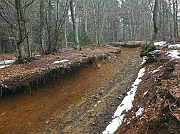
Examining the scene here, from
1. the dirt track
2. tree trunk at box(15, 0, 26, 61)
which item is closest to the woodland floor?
the dirt track

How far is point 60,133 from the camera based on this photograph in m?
7.02

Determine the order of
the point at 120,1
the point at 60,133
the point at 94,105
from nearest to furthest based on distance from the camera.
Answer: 1. the point at 60,133
2. the point at 94,105
3. the point at 120,1

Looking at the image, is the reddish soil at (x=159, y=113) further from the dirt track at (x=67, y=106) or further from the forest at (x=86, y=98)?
the dirt track at (x=67, y=106)

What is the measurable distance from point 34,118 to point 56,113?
866 millimetres

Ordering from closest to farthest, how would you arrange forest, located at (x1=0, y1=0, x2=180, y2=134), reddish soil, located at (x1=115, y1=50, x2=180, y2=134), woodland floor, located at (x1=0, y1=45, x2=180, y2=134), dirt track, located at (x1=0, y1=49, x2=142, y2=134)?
reddish soil, located at (x1=115, y1=50, x2=180, y2=134) < woodland floor, located at (x1=0, y1=45, x2=180, y2=134) < forest, located at (x1=0, y1=0, x2=180, y2=134) < dirt track, located at (x1=0, y1=49, x2=142, y2=134)

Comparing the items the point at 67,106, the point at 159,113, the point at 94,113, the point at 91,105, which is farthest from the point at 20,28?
the point at 159,113

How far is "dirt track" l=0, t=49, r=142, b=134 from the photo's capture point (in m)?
7.38

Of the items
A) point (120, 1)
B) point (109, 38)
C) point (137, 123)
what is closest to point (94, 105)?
point (137, 123)

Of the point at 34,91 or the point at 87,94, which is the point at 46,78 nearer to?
the point at 34,91

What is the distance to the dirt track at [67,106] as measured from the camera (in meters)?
7.38

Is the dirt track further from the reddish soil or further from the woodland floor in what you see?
the reddish soil

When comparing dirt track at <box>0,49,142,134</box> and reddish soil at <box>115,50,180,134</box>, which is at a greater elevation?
reddish soil at <box>115,50,180,134</box>

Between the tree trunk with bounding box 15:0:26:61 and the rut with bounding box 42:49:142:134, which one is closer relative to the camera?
the rut with bounding box 42:49:142:134

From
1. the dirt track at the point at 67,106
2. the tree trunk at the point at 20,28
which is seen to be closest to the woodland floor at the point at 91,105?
the dirt track at the point at 67,106
